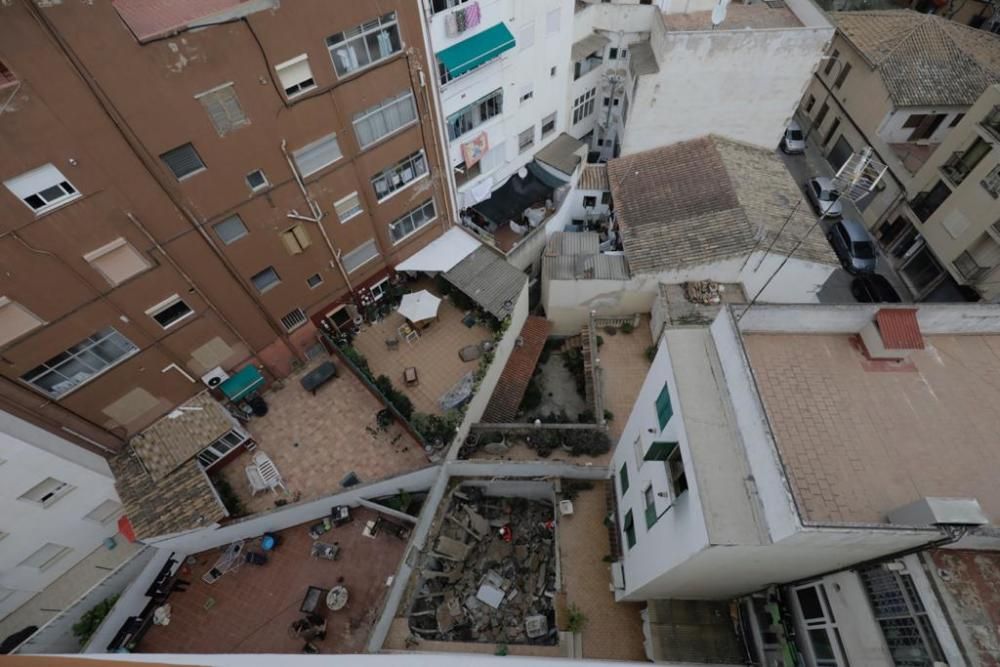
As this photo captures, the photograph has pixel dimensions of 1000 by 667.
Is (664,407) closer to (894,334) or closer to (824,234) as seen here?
(894,334)

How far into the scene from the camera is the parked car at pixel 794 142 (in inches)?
1636

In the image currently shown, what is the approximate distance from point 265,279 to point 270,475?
352 inches

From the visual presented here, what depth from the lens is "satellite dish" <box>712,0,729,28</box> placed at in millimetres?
26422

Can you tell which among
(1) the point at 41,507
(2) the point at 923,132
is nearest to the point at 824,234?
(2) the point at 923,132

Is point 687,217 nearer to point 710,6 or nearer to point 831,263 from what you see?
point 831,263

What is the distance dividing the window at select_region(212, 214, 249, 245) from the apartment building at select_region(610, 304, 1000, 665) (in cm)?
1709

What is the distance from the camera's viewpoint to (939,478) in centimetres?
1196

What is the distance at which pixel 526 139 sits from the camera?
2972 cm

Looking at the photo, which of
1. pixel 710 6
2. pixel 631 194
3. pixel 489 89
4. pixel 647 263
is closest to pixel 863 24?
pixel 710 6

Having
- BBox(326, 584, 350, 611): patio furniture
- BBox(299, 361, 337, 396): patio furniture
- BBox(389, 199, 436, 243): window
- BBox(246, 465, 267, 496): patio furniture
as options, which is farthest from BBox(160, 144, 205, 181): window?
BBox(326, 584, 350, 611): patio furniture

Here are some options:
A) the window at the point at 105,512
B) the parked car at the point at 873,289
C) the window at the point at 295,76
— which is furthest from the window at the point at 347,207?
the parked car at the point at 873,289

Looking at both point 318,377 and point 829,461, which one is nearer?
point 829,461

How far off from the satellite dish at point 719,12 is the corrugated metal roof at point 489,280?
59.0 ft

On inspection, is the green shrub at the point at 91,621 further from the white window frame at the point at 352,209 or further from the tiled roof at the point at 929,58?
the tiled roof at the point at 929,58
